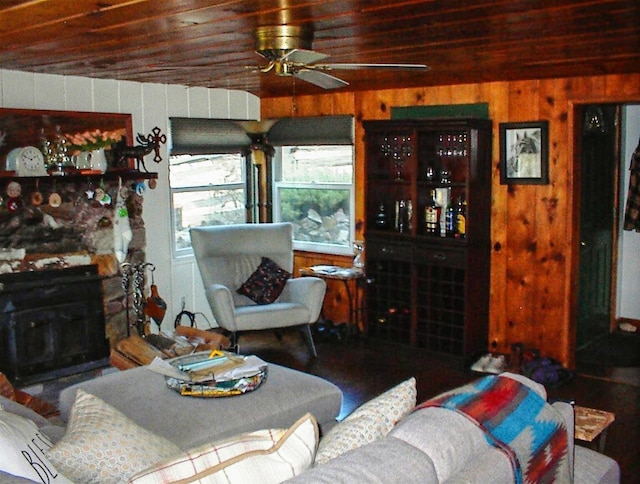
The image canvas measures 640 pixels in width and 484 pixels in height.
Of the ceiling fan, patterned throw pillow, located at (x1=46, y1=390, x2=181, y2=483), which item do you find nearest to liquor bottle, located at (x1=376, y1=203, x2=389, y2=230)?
the ceiling fan

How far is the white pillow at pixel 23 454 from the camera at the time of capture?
1814mm

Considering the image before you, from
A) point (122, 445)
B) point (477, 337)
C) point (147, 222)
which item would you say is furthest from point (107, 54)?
point (477, 337)

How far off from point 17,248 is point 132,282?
978 millimetres

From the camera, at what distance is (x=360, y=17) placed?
10.1ft

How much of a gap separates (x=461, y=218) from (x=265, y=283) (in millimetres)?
1616

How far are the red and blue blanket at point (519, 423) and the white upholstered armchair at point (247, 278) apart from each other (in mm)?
3376

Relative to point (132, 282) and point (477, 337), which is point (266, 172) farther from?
point (477, 337)

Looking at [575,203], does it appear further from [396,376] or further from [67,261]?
[67,261]

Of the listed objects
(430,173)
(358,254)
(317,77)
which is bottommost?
(358,254)

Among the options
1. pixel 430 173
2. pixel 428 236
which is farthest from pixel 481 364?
pixel 430 173

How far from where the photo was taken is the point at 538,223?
5371 mm

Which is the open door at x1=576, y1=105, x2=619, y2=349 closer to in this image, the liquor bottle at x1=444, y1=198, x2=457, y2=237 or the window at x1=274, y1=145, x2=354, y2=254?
the liquor bottle at x1=444, y1=198, x2=457, y2=237

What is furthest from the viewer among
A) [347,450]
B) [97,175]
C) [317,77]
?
[97,175]

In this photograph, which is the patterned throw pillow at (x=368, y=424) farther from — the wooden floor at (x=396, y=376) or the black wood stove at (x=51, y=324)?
the black wood stove at (x=51, y=324)
